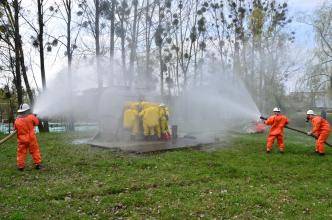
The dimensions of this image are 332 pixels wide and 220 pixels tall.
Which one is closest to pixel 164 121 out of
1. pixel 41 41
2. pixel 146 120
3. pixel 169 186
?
pixel 146 120

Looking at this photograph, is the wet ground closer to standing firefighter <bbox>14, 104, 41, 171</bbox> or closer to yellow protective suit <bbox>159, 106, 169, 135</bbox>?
yellow protective suit <bbox>159, 106, 169, 135</bbox>

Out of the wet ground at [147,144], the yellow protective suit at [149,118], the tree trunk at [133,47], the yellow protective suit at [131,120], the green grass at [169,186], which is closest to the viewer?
the green grass at [169,186]

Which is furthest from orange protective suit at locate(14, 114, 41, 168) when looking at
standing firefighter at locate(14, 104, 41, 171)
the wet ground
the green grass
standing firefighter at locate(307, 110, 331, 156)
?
standing firefighter at locate(307, 110, 331, 156)

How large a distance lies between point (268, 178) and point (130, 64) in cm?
2094

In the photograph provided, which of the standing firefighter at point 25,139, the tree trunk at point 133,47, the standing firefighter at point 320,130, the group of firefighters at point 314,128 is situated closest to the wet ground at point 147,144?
the group of firefighters at point 314,128

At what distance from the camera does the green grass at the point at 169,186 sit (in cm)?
818

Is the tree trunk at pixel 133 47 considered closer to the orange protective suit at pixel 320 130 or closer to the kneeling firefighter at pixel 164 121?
the kneeling firefighter at pixel 164 121

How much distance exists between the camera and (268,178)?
11266 mm

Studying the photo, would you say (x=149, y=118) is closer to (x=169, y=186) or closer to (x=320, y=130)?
(x=320, y=130)

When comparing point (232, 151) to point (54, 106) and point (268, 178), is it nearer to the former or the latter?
point (268, 178)

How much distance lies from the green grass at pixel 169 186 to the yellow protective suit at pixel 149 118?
274 centimetres

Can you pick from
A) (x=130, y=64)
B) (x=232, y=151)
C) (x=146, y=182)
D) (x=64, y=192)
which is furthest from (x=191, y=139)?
(x=130, y=64)

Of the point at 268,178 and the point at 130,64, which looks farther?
the point at 130,64

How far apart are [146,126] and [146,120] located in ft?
0.87
